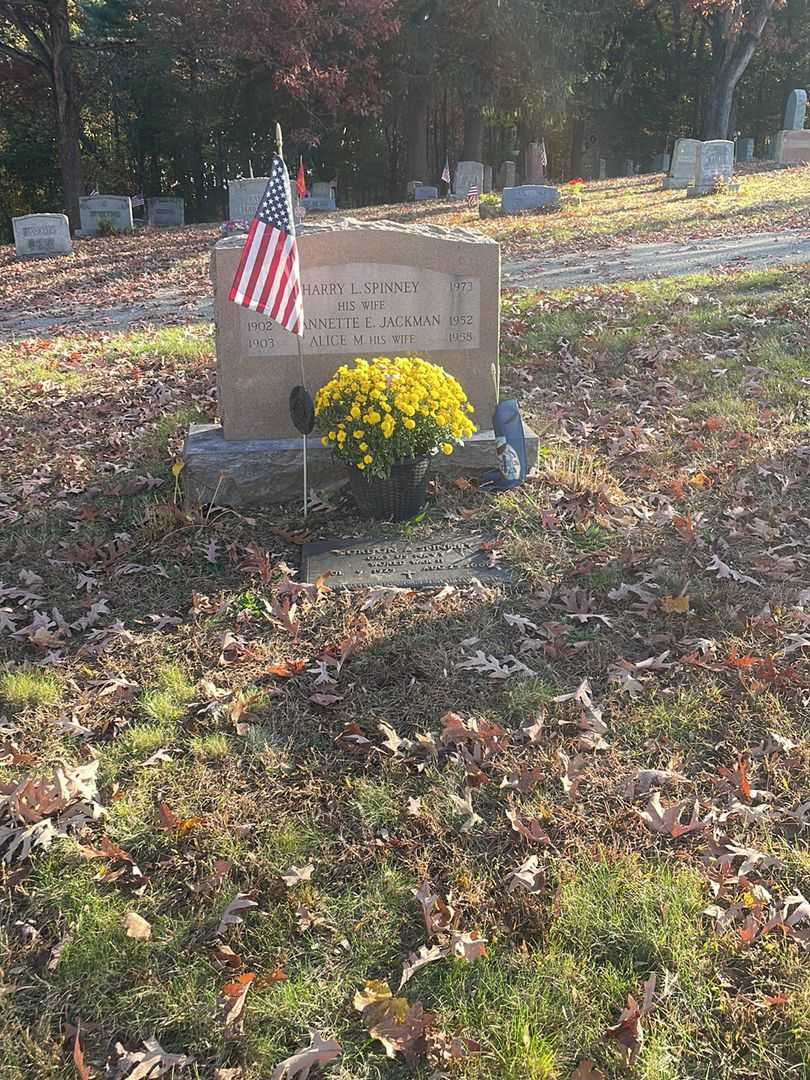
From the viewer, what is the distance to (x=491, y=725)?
3604 mm

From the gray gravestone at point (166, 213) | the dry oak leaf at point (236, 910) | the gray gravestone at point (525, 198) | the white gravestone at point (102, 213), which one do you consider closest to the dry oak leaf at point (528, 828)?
the dry oak leaf at point (236, 910)

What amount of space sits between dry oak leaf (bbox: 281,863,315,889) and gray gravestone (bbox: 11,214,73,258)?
20784 mm

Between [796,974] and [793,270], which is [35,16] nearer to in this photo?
[793,270]

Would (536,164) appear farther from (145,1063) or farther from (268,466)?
(145,1063)

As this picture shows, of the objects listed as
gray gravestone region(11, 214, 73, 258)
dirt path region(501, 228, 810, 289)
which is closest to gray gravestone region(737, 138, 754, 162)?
dirt path region(501, 228, 810, 289)

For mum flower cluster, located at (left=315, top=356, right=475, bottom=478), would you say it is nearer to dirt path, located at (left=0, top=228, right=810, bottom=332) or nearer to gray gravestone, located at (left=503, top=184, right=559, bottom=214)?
dirt path, located at (left=0, top=228, right=810, bottom=332)

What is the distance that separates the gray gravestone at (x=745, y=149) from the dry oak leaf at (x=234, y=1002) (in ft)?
144

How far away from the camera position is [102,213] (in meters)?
26.0

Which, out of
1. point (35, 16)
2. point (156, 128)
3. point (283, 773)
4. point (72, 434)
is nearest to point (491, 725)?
point (283, 773)

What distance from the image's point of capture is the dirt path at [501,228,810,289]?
1233cm

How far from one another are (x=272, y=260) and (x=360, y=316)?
102 cm

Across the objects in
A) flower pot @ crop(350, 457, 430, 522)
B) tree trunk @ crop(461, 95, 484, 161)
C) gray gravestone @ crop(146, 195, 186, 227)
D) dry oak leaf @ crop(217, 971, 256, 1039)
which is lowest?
dry oak leaf @ crop(217, 971, 256, 1039)

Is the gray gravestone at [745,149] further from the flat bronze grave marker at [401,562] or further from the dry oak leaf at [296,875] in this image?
the dry oak leaf at [296,875]

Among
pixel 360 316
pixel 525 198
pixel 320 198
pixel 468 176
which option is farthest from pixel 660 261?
pixel 320 198
